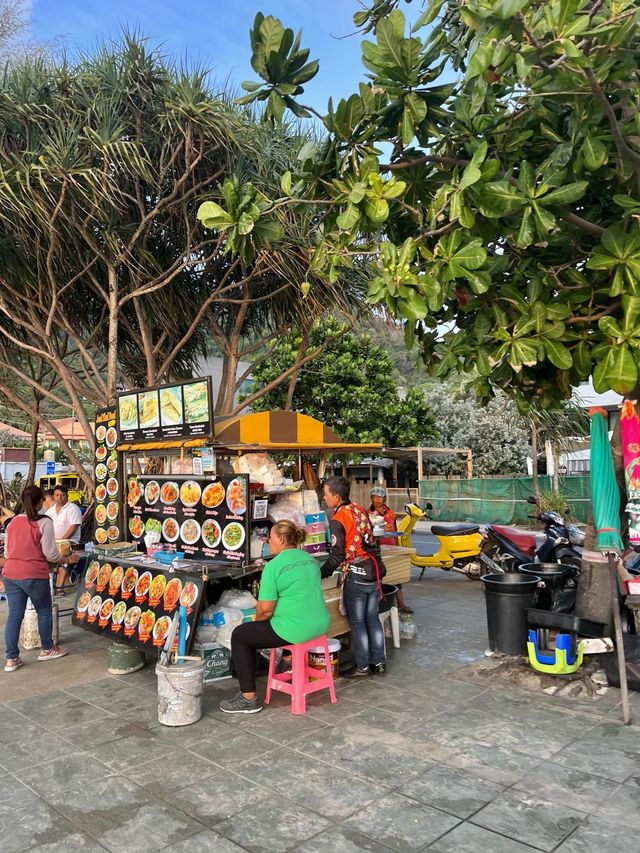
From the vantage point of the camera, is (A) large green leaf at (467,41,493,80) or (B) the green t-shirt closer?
(A) large green leaf at (467,41,493,80)

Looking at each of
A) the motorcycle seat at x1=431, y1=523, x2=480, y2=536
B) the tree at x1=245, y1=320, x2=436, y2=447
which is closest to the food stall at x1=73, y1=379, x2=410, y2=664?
the motorcycle seat at x1=431, y1=523, x2=480, y2=536

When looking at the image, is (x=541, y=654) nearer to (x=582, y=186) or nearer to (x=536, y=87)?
(x=582, y=186)

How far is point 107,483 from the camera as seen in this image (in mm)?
7082

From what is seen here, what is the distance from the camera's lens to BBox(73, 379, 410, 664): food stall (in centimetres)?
539

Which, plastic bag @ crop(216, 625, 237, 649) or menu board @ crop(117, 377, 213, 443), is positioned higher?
menu board @ crop(117, 377, 213, 443)

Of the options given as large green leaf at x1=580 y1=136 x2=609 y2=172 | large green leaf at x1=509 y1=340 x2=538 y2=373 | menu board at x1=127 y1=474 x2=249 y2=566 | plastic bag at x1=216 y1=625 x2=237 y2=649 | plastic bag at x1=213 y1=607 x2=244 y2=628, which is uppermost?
large green leaf at x1=580 y1=136 x2=609 y2=172

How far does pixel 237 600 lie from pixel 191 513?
94 centimetres

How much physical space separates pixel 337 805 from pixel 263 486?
2.85 metres

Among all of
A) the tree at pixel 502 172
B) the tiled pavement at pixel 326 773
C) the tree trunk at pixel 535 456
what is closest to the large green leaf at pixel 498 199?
the tree at pixel 502 172

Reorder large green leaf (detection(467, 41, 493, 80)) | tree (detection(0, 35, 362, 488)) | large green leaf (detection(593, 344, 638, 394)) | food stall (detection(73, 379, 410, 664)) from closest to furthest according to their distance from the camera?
large green leaf (detection(467, 41, 493, 80)) < large green leaf (detection(593, 344, 638, 394)) < food stall (detection(73, 379, 410, 664)) < tree (detection(0, 35, 362, 488))

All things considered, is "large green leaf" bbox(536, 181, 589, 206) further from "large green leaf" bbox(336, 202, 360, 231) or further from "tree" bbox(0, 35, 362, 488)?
"tree" bbox(0, 35, 362, 488)

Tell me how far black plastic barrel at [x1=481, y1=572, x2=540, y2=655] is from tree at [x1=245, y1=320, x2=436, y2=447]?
12363 mm

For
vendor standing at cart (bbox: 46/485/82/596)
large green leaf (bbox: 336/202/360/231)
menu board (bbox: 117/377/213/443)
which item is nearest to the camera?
large green leaf (bbox: 336/202/360/231)

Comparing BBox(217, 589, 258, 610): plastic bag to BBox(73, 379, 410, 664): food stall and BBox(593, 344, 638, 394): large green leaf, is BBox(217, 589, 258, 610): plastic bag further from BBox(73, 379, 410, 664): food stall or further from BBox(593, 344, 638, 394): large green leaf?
BBox(593, 344, 638, 394): large green leaf
